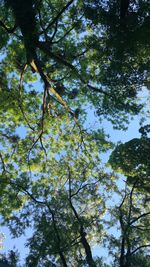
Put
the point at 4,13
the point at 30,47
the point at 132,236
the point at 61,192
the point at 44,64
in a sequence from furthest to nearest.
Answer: the point at 61,192
the point at 132,236
the point at 44,64
the point at 4,13
the point at 30,47

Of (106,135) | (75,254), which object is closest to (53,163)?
(106,135)

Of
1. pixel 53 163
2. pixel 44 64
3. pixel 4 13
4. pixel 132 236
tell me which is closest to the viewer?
pixel 4 13

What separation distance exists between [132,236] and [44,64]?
37.2 ft

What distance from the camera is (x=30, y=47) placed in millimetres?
17125

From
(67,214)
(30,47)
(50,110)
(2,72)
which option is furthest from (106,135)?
(30,47)

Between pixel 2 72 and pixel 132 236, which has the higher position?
pixel 2 72

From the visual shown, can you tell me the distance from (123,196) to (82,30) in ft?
36.9

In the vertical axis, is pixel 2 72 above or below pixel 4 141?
above

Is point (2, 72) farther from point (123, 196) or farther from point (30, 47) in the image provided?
point (123, 196)

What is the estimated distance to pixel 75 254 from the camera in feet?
76.6

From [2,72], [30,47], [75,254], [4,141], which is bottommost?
[75,254]

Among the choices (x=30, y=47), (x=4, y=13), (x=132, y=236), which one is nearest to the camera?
(x=30, y=47)

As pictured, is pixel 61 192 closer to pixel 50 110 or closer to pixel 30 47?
pixel 50 110

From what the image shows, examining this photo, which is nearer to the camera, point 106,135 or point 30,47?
point 30,47
